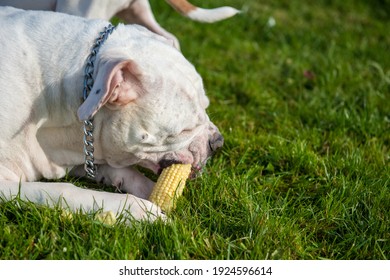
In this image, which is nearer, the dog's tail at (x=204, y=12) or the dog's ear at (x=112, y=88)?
the dog's ear at (x=112, y=88)

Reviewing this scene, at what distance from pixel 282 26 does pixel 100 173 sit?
4514mm

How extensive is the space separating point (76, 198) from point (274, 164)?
1.61 meters

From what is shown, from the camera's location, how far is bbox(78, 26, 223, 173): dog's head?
3545 mm

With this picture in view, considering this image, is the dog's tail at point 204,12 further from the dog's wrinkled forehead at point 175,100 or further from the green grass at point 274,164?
the dog's wrinkled forehead at point 175,100

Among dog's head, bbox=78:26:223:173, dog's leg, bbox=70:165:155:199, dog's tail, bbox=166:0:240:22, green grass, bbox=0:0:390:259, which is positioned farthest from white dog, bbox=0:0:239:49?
dog's leg, bbox=70:165:155:199

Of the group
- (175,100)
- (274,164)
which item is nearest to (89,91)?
(175,100)

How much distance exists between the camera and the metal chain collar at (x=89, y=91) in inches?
140

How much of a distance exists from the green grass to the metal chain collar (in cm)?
45

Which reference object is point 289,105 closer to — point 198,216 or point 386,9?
point 198,216

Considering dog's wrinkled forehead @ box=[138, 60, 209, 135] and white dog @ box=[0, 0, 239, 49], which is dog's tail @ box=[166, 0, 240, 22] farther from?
dog's wrinkled forehead @ box=[138, 60, 209, 135]

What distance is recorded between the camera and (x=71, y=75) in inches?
143

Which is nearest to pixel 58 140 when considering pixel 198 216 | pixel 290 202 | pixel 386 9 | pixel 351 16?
pixel 198 216

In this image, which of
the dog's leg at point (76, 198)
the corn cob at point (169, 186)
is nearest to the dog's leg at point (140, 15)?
the corn cob at point (169, 186)

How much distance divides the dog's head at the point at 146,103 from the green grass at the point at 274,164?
1.26ft
